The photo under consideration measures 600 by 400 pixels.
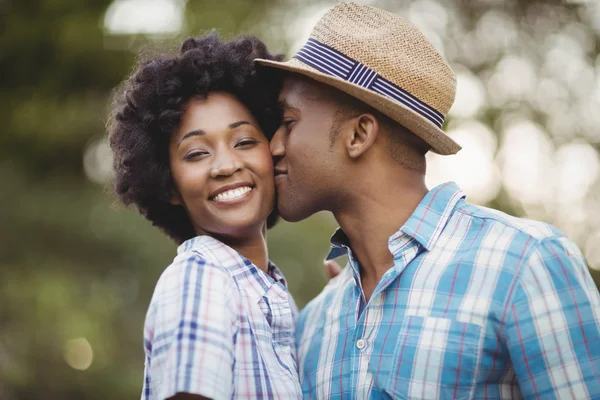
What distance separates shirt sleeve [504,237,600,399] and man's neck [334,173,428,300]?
20.6 inches

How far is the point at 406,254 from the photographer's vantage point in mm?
2326

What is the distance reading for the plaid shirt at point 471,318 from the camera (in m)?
2.01

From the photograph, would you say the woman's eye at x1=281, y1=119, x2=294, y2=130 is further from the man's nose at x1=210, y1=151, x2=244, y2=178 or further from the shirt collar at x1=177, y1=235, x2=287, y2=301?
the shirt collar at x1=177, y1=235, x2=287, y2=301

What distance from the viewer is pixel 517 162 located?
8.53 meters

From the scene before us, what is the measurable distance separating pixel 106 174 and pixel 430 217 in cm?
519

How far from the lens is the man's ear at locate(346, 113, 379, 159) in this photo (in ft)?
8.10

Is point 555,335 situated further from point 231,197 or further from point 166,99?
point 166,99

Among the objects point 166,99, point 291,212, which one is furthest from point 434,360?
point 166,99

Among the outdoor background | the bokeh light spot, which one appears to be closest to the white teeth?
the outdoor background

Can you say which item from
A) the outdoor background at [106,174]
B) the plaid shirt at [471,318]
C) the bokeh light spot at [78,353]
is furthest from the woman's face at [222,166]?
the bokeh light spot at [78,353]

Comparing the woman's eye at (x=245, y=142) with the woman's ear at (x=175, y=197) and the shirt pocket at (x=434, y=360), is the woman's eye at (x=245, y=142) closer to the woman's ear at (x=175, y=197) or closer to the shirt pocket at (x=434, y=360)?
the woman's ear at (x=175, y=197)

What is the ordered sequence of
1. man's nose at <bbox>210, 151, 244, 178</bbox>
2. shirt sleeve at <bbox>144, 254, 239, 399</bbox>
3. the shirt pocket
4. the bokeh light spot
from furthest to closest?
1. the bokeh light spot
2. man's nose at <bbox>210, 151, 244, 178</bbox>
3. the shirt pocket
4. shirt sleeve at <bbox>144, 254, 239, 399</bbox>

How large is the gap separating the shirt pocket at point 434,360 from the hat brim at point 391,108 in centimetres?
65

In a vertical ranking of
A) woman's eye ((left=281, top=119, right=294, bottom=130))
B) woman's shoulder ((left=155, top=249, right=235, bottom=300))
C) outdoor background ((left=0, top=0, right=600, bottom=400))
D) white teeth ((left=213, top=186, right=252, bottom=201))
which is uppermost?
outdoor background ((left=0, top=0, right=600, bottom=400))
